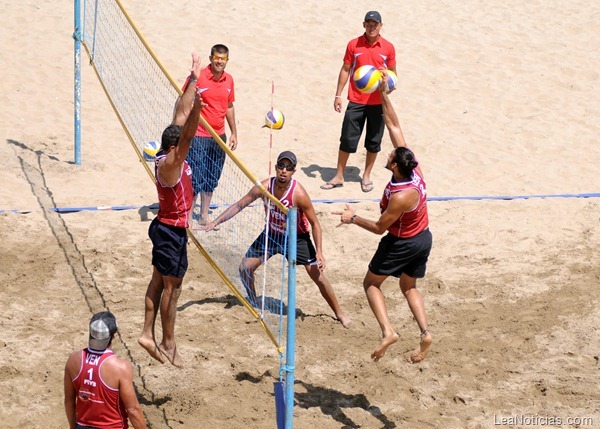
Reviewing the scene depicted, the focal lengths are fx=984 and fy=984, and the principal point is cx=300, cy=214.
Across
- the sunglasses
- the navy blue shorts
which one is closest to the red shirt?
the navy blue shorts

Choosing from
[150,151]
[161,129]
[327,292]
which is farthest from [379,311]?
[161,129]

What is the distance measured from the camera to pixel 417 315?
7809 millimetres

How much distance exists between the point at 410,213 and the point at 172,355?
7.37ft

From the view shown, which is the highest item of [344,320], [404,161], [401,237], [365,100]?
[404,161]

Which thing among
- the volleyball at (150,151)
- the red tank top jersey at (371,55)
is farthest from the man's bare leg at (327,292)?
the red tank top jersey at (371,55)

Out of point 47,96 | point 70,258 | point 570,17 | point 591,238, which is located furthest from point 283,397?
point 570,17

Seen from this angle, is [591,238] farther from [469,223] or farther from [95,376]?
[95,376]

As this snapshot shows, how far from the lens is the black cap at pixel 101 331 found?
5.67m

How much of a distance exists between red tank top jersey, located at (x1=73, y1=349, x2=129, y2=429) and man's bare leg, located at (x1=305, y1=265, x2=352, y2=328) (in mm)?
3226

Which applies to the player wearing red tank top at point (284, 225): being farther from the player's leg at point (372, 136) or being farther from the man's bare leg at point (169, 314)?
the player's leg at point (372, 136)

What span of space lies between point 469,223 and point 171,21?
7350 millimetres

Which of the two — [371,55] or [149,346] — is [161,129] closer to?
[371,55]

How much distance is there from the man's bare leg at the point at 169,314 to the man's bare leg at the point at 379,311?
151cm

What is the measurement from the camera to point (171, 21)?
16500 mm
